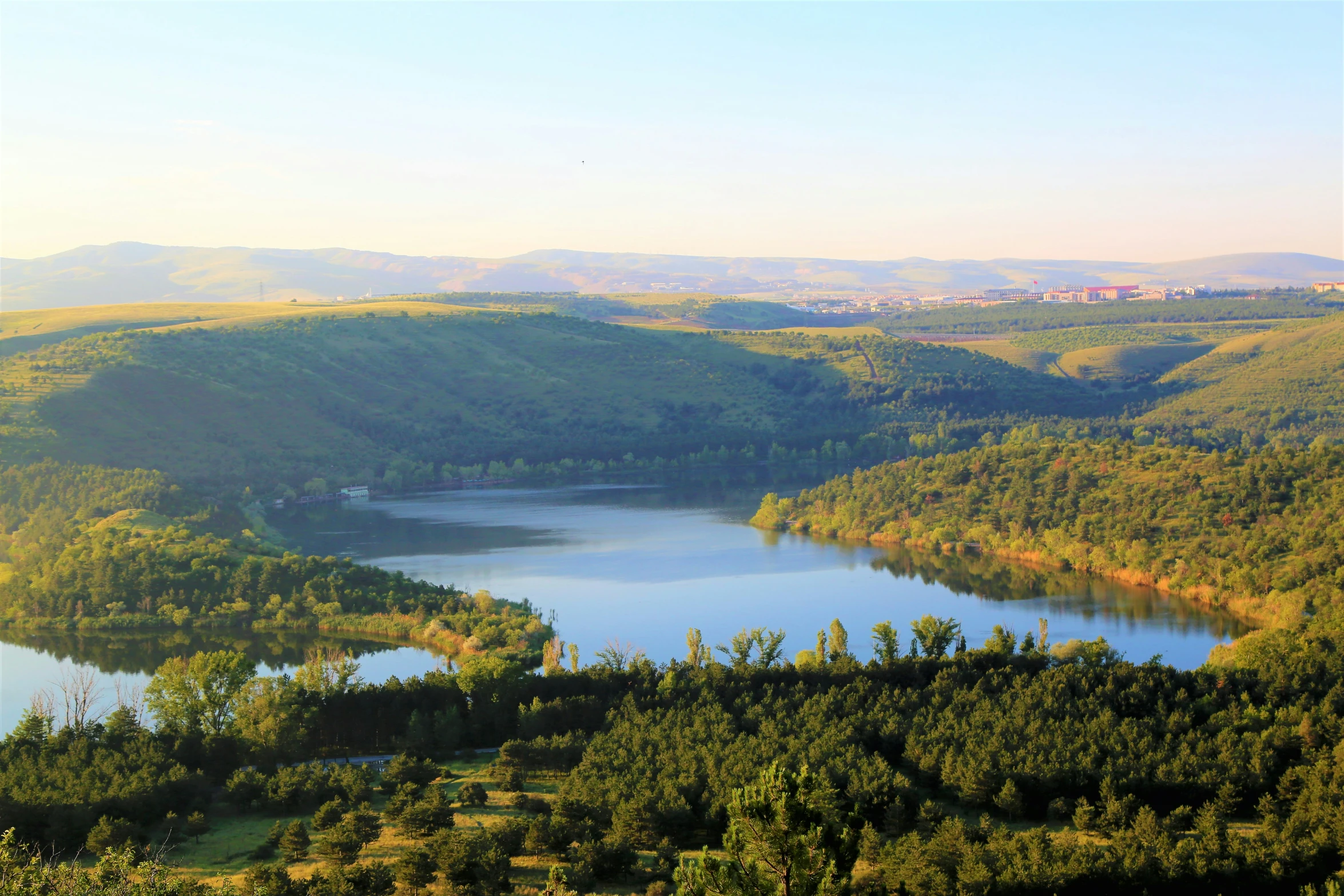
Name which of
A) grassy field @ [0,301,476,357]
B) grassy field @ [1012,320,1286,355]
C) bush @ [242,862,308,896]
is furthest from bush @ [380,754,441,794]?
grassy field @ [1012,320,1286,355]

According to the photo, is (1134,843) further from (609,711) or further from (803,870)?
(609,711)

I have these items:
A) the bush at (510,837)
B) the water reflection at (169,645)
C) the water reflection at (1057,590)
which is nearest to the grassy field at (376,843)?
the bush at (510,837)

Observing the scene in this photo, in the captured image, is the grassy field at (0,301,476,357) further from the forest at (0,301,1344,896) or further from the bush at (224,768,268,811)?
the bush at (224,768,268,811)

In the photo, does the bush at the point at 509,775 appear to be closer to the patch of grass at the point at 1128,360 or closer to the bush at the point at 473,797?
the bush at the point at 473,797

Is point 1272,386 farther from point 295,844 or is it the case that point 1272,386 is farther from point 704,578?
point 295,844

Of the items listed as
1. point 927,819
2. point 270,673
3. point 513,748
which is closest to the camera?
point 927,819

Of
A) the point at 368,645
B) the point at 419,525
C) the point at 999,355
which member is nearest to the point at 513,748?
the point at 368,645

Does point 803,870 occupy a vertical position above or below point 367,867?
above
